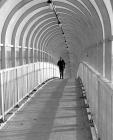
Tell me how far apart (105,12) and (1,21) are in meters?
5.25

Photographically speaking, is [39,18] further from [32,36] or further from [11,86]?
[11,86]

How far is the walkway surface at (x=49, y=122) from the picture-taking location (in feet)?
25.7

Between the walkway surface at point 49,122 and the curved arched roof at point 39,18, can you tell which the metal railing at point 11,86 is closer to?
the walkway surface at point 49,122

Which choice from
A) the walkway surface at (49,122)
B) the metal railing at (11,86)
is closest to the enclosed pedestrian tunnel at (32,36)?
the metal railing at (11,86)

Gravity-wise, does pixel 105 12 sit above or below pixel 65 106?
above

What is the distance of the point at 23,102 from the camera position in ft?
42.1

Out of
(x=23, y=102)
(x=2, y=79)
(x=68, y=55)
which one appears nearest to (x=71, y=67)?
(x=68, y=55)

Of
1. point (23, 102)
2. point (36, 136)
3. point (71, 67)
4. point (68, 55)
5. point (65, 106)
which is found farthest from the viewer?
point (71, 67)

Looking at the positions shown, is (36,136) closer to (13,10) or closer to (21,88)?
(21,88)

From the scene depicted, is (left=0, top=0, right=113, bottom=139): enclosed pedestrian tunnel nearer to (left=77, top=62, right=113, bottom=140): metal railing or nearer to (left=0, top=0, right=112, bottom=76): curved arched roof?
(left=0, top=0, right=112, bottom=76): curved arched roof

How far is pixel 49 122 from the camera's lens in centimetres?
928

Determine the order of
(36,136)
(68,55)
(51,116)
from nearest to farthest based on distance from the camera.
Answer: (36,136) → (51,116) → (68,55)

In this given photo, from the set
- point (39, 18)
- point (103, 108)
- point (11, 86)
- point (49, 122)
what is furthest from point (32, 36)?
point (103, 108)

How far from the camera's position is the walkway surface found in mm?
7830
